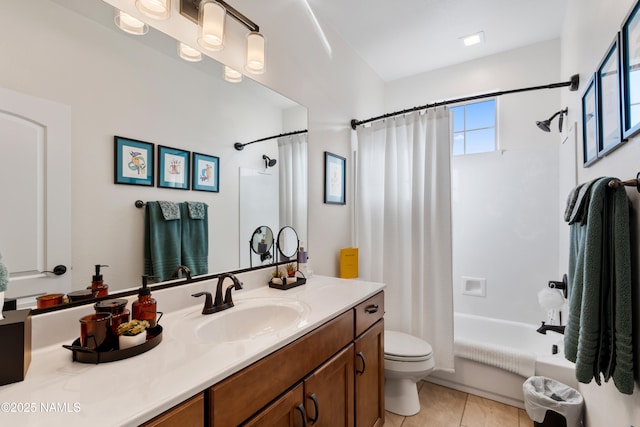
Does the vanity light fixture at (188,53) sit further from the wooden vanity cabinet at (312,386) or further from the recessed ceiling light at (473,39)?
the recessed ceiling light at (473,39)

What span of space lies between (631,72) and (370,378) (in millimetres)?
1601

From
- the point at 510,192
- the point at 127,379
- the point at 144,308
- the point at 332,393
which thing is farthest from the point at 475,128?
the point at 127,379

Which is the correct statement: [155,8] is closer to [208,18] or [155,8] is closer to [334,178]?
[208,18]

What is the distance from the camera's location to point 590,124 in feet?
4.62

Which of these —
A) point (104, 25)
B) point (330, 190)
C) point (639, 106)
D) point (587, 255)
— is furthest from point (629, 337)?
point (104, 25)

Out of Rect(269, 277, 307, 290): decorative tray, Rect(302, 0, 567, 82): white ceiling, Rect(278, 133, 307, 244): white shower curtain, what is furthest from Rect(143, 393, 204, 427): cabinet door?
→ Rect(302, 0, 567, 82): white ceiling

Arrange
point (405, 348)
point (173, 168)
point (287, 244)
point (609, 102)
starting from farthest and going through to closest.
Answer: point (405, 348)
point (287, 244)
point (173, 168)
point (609, 102)

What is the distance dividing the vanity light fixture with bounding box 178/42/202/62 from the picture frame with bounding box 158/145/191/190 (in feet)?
1.32

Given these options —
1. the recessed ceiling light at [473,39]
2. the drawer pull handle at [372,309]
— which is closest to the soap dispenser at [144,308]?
the drawer pull handle at [372,309]

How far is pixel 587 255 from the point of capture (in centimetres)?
97

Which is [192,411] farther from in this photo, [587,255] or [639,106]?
[639,106]

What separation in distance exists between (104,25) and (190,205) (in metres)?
0.69

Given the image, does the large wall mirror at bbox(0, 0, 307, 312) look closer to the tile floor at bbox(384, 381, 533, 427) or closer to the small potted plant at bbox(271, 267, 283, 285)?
the small potted plant at bbox(271, 267, 283, 285)

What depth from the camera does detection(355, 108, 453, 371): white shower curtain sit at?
6.81 feet
